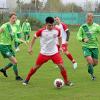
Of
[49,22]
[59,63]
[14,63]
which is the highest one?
[49,22]

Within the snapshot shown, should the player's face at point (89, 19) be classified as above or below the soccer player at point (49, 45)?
above

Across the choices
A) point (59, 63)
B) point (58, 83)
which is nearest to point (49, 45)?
point (59, 63)

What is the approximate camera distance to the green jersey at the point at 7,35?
13352 mm

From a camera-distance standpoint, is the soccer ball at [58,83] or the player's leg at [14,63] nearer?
the soccer ball at [58,83]

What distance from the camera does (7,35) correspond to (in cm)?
1343

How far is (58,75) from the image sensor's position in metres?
14.8

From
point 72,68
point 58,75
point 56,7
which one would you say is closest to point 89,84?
point 58,75

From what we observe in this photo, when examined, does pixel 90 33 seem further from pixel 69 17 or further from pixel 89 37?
pixel 69 17

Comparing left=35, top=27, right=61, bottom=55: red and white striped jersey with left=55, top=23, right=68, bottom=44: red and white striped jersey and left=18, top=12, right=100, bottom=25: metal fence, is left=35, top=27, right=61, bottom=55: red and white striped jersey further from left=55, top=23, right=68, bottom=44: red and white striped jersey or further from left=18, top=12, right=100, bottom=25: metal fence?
left=18, top=12, right=100, bottom=25: metal fence

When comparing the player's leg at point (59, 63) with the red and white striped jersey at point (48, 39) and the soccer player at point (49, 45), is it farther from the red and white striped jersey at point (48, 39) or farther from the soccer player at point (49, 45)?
the red and white striped jersey at point (48, 39)

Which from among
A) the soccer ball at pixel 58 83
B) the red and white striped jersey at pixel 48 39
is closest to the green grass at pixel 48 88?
the soccer ball at pixel 58 83

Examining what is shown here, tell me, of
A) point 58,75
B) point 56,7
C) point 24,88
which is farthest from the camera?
point 56,7

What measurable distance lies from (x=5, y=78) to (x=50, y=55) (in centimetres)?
242

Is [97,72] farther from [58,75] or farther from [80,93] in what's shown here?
[80,93]
